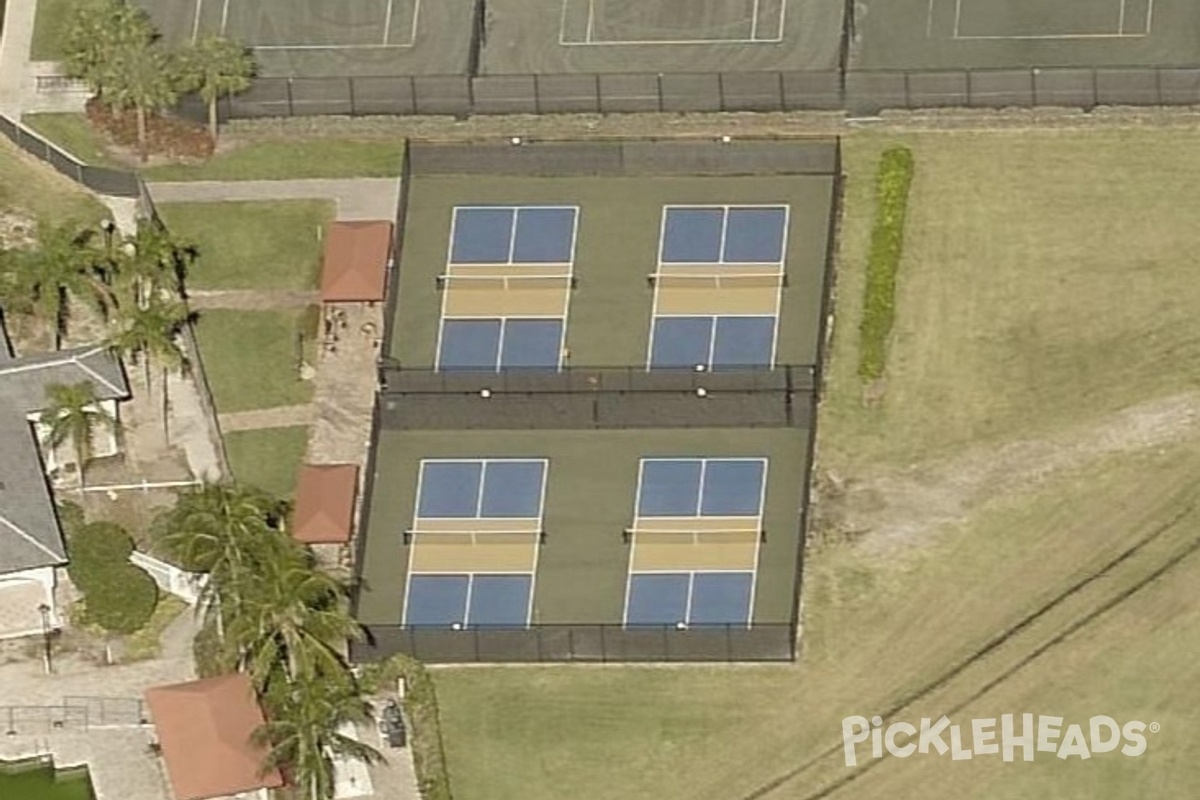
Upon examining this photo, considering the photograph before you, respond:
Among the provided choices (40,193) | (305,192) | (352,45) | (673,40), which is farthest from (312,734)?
(673,40)

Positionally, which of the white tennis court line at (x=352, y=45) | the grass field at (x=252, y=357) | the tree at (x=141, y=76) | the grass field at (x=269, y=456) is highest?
the white tennis court line at (x=352, y=45)

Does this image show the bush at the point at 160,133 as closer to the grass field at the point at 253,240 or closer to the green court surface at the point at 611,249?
the grass field at the point at 253,240

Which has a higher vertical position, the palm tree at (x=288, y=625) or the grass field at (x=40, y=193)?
the grass field at (x=40, y=193)

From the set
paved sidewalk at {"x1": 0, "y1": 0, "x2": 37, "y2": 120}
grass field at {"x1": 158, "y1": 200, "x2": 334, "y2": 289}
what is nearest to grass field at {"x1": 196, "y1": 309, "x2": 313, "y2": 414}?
grass field at {"x1": 158, "y1": 200, "x2": 334, "y2": 289}

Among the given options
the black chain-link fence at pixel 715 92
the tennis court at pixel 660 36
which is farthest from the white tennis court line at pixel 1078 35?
the tennis court at pixel 660 36

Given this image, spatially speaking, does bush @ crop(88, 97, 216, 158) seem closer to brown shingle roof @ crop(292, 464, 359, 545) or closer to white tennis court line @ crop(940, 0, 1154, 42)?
brown shingle roof @ crop(292, 464, 359, 545)

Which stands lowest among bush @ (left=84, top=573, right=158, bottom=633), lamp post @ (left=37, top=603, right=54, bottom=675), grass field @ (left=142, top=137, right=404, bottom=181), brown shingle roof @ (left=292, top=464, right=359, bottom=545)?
lamp post @ (left=37, top=603, right=54, bottom=675)
